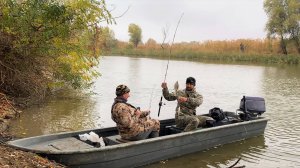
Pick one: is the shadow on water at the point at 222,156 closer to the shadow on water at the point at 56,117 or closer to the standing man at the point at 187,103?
the standing man at the point at 187,103

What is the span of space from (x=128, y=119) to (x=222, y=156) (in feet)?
8.61

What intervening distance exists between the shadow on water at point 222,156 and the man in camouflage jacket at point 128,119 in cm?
70

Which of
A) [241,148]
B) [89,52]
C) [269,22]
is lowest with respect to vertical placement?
[241,148]

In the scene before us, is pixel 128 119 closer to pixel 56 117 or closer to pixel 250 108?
pixel 250 108

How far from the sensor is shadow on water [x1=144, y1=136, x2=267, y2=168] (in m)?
7.67

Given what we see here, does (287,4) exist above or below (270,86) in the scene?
above

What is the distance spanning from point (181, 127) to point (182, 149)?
2.55 feet

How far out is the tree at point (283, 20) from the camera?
49594 millimetres

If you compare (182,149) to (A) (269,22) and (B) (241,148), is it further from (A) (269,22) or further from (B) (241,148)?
(A) (269,22)

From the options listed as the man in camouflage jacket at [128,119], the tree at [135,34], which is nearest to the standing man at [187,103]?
the man in camouflage jacket at [128,119]

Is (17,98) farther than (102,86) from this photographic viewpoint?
No

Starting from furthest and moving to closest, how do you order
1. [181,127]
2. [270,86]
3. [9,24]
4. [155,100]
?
[270,86] → [155,100] → [9,24] → [181,127]

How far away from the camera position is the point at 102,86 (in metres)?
19.2

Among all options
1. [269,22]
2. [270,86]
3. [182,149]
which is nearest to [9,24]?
[182,149]
